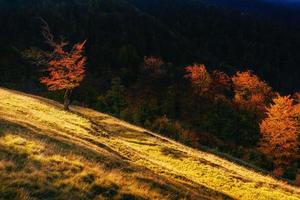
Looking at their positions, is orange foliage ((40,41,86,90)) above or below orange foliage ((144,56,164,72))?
below

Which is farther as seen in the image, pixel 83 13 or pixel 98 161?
pixel 83 13

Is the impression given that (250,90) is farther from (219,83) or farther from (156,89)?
(156,89)

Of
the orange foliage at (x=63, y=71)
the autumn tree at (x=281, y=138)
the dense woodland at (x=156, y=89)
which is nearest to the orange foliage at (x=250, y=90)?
the dense woodland at (x=156, y=89)

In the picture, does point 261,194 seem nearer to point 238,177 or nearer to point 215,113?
point 238,177

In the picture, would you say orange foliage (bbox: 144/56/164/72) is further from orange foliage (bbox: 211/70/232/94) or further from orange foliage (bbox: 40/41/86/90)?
orange foliage (bbox: 40/41/86/90)

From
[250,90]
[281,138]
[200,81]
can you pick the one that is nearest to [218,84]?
[200,81]

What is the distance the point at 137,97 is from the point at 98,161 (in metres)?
78.3

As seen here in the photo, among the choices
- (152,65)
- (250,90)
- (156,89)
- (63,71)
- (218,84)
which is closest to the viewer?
(63,71)

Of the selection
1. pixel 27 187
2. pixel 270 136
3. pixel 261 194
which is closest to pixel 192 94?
pixel 270 136

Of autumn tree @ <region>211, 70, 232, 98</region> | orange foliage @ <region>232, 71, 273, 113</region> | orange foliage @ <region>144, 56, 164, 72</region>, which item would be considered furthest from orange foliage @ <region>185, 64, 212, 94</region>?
orange foliage @ <region>144, 56, 164, 72</region>

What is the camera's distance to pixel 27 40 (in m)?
134

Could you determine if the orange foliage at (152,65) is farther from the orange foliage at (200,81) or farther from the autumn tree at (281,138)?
the autumn tree at (281,138)

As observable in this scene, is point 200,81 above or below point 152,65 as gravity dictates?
below

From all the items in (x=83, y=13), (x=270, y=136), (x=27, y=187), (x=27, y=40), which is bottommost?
(x=27, y=187)
